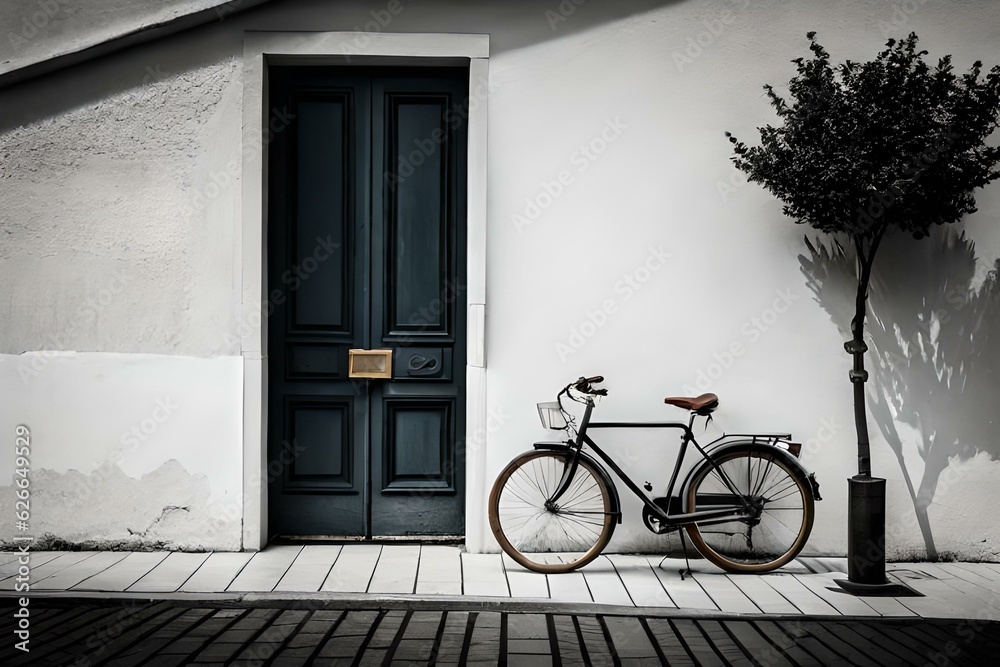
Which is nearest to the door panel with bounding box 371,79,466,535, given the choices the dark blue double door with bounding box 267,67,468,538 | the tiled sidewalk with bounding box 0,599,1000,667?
the dark blue double door with bounding box 267,67,468,538

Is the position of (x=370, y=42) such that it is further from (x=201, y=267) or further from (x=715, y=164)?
(x=715, y=164)

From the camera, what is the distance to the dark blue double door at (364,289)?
5.89m

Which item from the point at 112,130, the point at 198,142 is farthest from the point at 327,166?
the point at 112,130

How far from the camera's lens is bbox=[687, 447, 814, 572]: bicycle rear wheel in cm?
523

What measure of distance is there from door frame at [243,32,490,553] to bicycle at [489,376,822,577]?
0.36 meters

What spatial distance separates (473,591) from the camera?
15.8 feet

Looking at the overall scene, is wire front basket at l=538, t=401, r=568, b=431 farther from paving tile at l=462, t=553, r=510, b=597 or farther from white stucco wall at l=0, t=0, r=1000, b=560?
paving tile at l=462, t=553, r=510, b=597

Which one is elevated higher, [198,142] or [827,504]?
[198,142]

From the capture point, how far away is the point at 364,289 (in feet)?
19.3

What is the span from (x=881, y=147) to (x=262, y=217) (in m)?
3.86

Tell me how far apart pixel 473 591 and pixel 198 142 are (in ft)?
11.2

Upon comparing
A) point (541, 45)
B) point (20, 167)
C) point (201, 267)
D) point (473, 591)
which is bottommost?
point (473, 591)

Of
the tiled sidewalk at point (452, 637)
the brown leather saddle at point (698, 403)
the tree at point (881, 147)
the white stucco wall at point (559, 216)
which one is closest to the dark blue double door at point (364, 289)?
the white stucco wall at point (559, 216)

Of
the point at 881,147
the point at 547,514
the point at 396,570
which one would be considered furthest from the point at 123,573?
the point at 881,147
